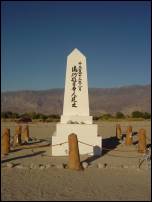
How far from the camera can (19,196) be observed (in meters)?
9.21

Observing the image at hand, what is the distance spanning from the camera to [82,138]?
16.5 meters

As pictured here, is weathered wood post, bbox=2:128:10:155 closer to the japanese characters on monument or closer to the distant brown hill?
the japanese characters on monument

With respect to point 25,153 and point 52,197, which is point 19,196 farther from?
point 25,153

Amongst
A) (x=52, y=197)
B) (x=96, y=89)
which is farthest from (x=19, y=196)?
(x=96, y=89)

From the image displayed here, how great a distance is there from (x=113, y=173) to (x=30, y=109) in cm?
11150

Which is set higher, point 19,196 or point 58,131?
point 58,131

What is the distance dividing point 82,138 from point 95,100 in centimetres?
11617

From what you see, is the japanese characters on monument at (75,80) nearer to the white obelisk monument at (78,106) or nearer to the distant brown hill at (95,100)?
the white obelisk monument at (78,106)

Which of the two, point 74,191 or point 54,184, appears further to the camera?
point 54,184

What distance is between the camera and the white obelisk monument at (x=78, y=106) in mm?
16484

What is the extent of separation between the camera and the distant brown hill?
4657 inches

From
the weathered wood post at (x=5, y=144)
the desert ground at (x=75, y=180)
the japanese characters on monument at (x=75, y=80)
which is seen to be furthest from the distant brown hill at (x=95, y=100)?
the desert ground at (x=75, y=180)

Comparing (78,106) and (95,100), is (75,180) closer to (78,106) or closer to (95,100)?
(78,106)

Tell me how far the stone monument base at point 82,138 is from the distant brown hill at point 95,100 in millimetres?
95529
